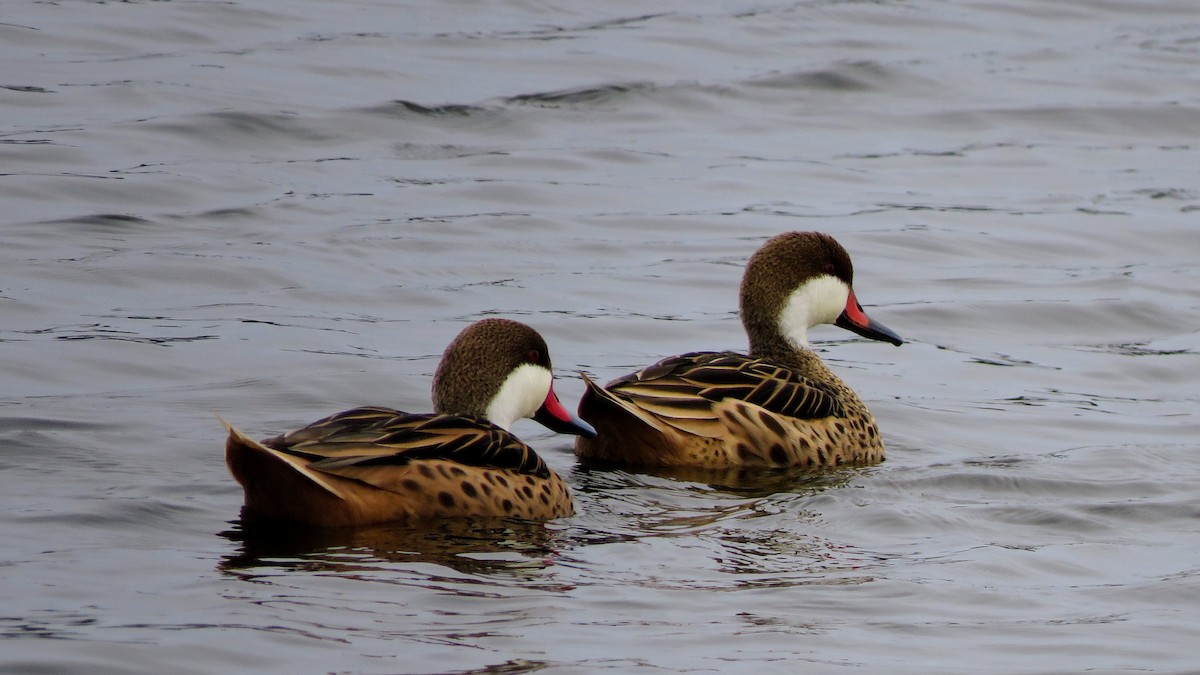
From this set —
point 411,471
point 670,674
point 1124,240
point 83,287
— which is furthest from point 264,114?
point 670,674

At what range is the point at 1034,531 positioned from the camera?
25.8 ft

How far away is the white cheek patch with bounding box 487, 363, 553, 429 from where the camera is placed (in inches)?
315

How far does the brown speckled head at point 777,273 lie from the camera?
9602 mm

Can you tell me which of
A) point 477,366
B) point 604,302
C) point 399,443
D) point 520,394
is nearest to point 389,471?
point 399,443

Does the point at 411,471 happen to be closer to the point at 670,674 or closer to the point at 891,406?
the point at 670,674

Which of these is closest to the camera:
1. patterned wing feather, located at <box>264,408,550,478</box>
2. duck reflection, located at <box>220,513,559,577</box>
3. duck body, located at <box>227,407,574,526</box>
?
duck reflection, located at <box>220,513,559,577</box>

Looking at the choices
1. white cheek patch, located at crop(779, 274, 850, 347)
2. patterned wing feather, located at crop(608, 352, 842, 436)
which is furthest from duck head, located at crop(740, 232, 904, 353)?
patterned wing feather, located at crop(608, 352, 842, 436)

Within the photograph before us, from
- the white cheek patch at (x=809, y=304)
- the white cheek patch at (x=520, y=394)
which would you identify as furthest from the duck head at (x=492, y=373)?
the white cheek patch at (x=809, y=304)

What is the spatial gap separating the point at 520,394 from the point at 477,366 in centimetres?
25

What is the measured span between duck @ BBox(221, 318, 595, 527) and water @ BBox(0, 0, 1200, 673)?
0.42 ft

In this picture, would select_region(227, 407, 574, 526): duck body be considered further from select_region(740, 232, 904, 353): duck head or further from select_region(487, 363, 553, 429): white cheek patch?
select_region(740, 232, 904, 353): duck head

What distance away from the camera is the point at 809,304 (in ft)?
31.8

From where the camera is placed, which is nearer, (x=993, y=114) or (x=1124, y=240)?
(x=1124, y=240)

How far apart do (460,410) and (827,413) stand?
1.97 metres
